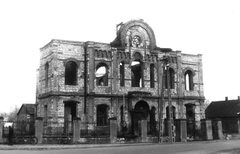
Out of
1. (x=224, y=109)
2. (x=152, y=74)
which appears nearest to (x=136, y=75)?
(x=152, y=74)

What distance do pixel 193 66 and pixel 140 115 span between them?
32.4 feet

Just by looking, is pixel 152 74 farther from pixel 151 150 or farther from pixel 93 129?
pixel 151 150

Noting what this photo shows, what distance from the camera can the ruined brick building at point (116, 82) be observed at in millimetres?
31172

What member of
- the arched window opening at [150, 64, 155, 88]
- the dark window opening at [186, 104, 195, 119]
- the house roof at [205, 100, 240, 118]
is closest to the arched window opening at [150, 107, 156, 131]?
the arched window opening at [150, 64, 155, 88]

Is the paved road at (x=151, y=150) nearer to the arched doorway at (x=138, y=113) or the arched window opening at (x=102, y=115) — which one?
the arched doorway at (x=138, y=113)

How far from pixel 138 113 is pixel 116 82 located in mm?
3811

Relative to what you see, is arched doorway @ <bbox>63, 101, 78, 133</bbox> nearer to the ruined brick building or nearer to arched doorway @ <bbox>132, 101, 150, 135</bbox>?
the ruined brick building

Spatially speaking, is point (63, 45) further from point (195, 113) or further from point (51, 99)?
point (195, 113)

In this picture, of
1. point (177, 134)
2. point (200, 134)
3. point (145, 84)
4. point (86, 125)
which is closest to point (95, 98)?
point (86, 125)


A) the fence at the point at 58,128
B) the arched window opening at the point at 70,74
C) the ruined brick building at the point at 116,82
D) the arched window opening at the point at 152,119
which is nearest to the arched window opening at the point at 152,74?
the ruined brick building at the point at 116,82

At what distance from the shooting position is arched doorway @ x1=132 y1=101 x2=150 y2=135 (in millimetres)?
30891

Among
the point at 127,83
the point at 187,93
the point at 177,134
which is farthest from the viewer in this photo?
the point at 187,93

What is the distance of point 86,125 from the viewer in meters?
30.6

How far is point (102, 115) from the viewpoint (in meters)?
32.9
